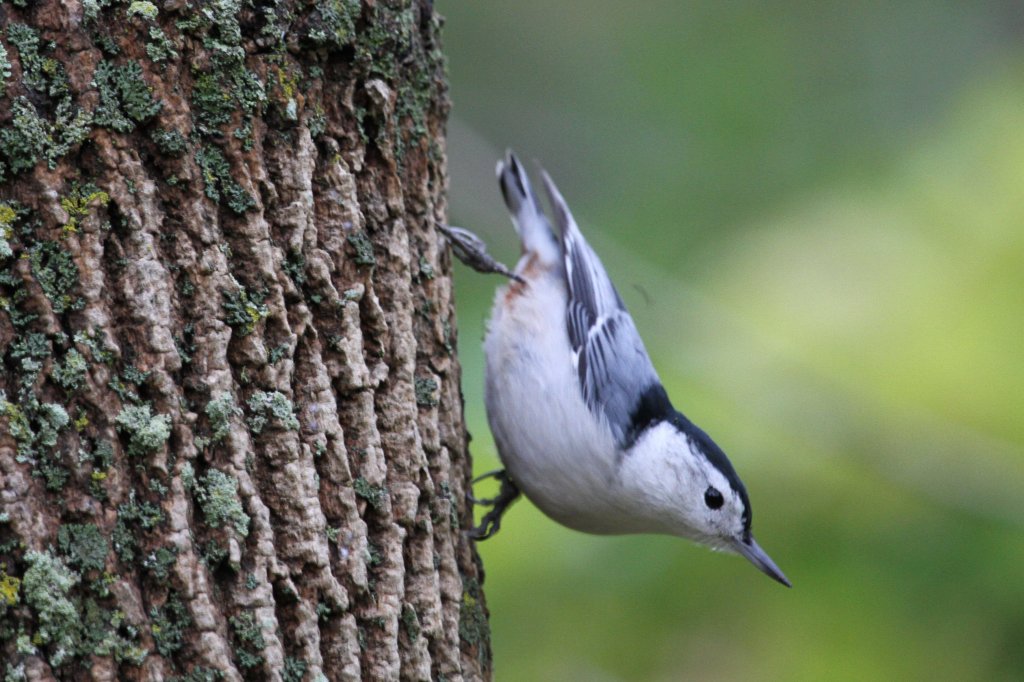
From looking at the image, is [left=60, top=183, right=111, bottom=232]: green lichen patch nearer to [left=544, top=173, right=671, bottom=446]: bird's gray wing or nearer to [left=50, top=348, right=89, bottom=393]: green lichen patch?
[left=50, top=348, right=89, bottom=393]: green lichen patch

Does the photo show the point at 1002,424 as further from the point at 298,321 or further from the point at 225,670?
the point at 225,670

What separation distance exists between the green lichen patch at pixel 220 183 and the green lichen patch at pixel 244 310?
123 millimetres

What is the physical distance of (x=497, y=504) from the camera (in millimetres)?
2637

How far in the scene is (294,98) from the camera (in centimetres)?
161

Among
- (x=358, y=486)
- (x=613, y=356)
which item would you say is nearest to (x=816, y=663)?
(x=613, y=356)

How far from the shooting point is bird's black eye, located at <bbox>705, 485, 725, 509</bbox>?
2555 millimetres

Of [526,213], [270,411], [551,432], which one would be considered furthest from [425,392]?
[526,213]

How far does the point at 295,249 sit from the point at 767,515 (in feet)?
4.80

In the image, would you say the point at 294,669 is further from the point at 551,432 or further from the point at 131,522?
the point at 551,432

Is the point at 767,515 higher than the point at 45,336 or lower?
lower

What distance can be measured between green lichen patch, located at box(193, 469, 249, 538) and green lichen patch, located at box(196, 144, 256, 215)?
0.39m

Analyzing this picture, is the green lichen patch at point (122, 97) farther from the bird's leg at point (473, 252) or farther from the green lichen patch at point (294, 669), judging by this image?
the bird's leg at point (473, 252)

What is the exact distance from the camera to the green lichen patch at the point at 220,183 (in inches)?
58.5

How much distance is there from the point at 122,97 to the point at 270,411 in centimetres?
48
